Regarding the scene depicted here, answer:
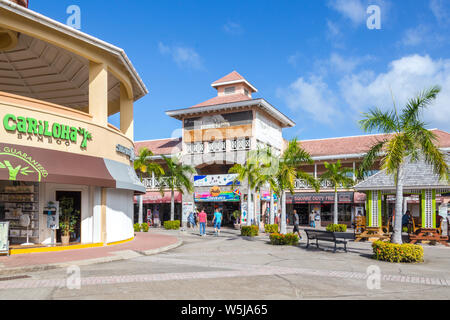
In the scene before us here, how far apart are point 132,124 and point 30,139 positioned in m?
7.97

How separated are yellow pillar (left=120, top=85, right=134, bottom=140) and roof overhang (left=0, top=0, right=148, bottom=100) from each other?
5.19ft

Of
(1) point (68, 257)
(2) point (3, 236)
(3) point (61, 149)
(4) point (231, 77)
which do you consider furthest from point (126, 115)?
(4) point (231, 77)

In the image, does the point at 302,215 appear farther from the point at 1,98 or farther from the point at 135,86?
the point at 1,98

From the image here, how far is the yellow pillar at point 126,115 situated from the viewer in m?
21.2

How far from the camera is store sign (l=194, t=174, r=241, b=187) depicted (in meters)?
35.0

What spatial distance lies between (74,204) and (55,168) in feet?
8.84

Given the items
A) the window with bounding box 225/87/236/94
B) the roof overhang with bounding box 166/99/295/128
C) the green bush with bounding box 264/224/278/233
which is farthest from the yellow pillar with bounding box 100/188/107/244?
the window with bounding box 225/87/236/94

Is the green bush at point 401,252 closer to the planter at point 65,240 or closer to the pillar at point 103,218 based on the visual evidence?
the pillar at point 103,218

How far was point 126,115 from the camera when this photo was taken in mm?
21500

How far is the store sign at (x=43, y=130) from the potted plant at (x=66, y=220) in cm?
238

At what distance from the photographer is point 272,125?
3831cm

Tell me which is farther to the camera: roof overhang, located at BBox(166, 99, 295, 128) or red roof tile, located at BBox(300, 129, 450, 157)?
red roof tile, located at BBox(300, 129, 450, 157)

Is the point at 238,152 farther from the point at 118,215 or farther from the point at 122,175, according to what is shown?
the point at 122,175

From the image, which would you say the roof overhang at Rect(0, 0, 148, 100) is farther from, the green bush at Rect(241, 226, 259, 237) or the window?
the window
